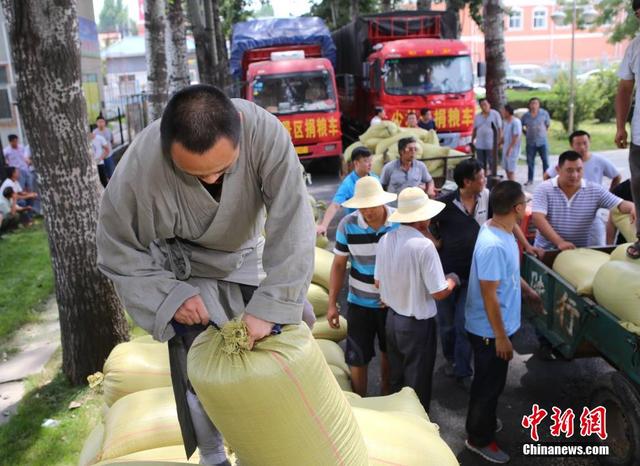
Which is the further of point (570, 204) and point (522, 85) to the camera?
point (522, 85)

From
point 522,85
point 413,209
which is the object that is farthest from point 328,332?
point 522,85

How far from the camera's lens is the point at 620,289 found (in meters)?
3.24

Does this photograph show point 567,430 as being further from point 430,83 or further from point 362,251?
point 430,83

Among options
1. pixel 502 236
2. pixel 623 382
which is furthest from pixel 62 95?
pixel 623 382

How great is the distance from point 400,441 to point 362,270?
1.48 meters

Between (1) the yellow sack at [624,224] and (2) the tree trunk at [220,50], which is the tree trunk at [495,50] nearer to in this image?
(1) the yellow sack at [624,224]

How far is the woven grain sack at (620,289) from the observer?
10.3ft

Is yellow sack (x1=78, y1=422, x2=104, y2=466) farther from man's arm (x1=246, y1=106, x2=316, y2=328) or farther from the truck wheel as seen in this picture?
the truck wheel

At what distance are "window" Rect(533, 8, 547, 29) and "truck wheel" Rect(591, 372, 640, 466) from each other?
55106 millimetres

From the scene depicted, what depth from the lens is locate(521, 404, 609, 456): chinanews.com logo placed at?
3.45m

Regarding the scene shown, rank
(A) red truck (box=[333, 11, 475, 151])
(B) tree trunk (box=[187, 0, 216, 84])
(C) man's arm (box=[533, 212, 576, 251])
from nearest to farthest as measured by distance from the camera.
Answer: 1. (C) man's arm (box=[533, 212, 576, 251])
2. (A) red truck (box=[333, 11, 475, 151])
3. (B) tree trunk (box=[187, 0, 216, 84])

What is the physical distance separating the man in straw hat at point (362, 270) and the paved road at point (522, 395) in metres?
0.55

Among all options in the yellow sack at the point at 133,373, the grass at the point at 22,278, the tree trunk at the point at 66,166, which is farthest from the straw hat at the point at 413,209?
the grass at the point at 22,278

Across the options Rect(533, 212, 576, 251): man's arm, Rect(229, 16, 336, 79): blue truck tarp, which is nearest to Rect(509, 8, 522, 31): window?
Rect(229, 16, 336, 79): blue truck tarp
